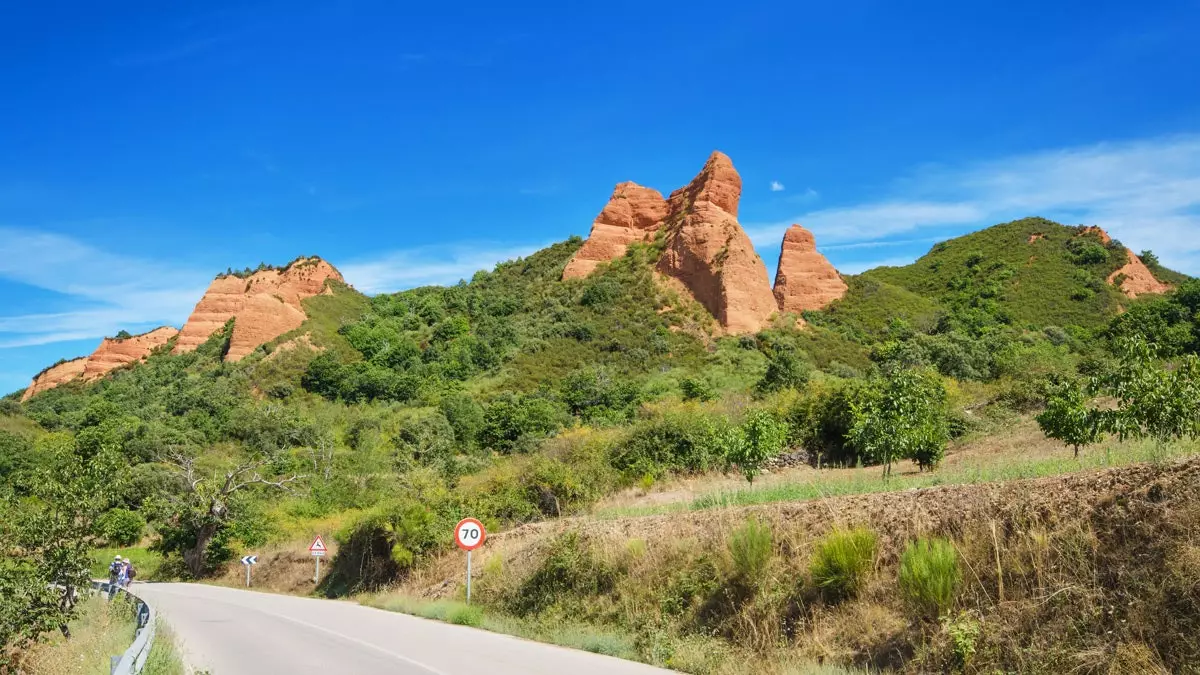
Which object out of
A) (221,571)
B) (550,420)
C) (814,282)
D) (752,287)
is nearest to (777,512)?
(221,571)

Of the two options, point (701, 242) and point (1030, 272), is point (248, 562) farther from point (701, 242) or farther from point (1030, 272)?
point (1030, 272)

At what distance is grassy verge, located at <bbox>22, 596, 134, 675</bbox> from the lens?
12352 mm

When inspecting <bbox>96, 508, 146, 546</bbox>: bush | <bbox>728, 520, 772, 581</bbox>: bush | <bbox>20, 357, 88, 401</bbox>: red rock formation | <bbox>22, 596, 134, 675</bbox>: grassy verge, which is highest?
<bbox>20, 357, 88, 401</bbox>: red rock formation

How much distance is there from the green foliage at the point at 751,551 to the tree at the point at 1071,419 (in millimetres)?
13744

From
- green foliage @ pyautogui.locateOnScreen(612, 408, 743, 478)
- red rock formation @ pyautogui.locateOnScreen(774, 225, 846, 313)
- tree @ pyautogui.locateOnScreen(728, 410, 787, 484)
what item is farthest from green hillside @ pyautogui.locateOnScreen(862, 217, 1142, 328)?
tree @ pyautogui.locateOnScreen(728, 410, 787, 484)

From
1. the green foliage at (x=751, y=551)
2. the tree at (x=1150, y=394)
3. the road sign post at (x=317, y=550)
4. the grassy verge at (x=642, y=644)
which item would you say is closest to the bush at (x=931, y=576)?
the grassy verge at (x=642, y=644)

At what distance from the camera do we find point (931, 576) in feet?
25.9

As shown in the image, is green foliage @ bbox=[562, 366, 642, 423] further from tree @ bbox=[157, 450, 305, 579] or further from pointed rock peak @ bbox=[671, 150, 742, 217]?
pointed rock peak @ bbox=[671, 150, 742, 217]

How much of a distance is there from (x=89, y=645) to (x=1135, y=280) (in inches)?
3537

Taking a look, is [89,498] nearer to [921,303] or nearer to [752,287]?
[752,287]

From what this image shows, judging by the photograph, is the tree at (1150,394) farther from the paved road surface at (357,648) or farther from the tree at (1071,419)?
the paved road surface at (357,648)

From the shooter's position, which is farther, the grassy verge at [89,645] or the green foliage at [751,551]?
the grassy verge at [89,645]

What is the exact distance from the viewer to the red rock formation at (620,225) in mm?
81438

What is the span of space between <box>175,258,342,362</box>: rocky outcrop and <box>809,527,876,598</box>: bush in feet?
243
